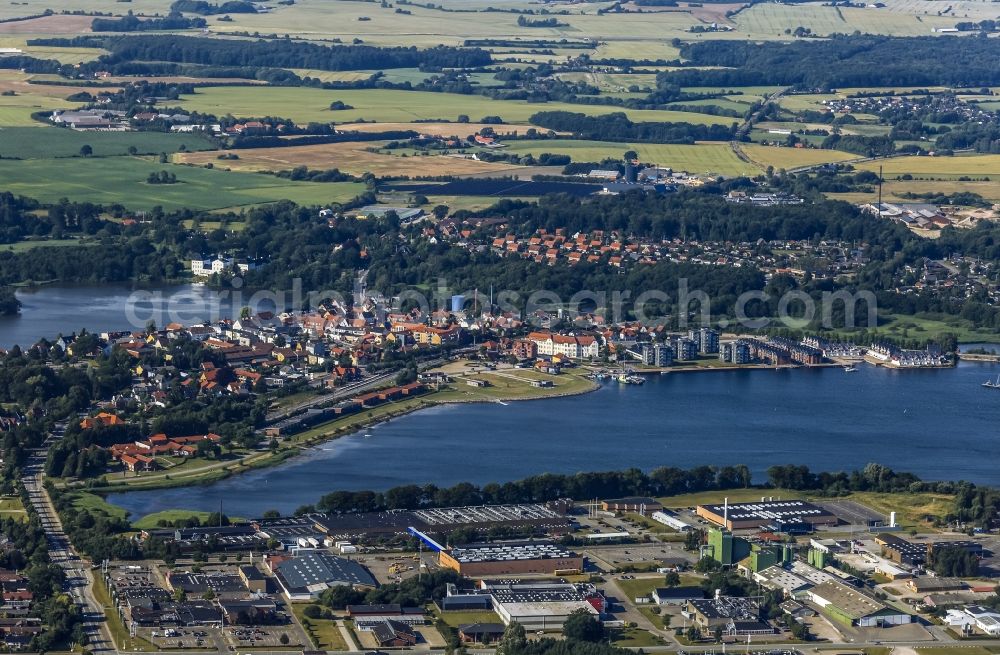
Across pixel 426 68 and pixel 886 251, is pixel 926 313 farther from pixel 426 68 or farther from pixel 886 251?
pixel 426 68

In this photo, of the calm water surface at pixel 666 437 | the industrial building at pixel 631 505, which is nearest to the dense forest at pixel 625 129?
the calm water surface at pixel 666 437

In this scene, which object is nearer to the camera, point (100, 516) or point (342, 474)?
point (100, 516)

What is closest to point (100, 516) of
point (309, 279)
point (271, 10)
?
point (309, 279)

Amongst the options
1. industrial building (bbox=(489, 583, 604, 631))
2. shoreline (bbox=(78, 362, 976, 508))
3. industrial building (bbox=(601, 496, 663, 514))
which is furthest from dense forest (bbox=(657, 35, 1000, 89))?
industrial building (bbox=(489, 583, 604, 631))

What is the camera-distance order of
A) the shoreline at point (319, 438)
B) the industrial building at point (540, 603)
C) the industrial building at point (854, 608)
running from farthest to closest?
the shoreline at point (319, 438) → the industrial building at point (854, 608) → the industrial building at point (540, 603)

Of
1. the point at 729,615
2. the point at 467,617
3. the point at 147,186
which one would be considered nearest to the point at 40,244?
the point at 147,186

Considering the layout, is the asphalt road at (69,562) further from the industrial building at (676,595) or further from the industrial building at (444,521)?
the industrial building at (676,595)

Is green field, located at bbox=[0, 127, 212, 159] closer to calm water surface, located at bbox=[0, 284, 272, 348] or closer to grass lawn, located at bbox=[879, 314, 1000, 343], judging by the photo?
calm water surface, located at bbox=[0, 284, 272, 348]
